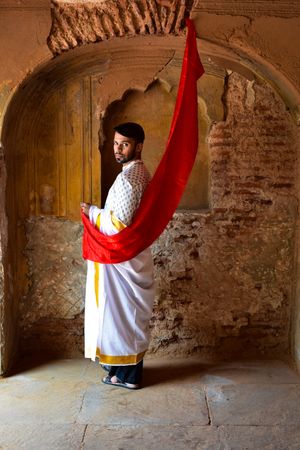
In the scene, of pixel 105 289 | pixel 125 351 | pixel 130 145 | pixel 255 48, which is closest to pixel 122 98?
pixel 130 145

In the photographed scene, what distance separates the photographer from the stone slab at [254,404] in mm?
3055

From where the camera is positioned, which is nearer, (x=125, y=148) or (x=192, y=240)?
(x=125, y=148)

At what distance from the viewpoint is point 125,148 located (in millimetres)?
3447

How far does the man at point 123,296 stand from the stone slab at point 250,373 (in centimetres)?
62

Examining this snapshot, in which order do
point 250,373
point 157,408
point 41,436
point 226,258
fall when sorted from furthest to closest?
point 226,258 < point 250,373 < point 157,408 < point 41,436

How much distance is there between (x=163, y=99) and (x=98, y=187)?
3.04ft

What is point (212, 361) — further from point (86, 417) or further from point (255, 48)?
point (255, 48)

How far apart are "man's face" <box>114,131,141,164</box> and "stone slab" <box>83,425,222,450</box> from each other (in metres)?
1.79

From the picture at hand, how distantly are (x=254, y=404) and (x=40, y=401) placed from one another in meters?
1.45

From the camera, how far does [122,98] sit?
398 centimetres


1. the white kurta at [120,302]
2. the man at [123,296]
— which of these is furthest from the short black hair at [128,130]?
the white kurta at [120,302]

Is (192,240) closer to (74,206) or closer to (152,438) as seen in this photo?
(74,206)

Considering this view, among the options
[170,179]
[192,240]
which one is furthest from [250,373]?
[170,179]

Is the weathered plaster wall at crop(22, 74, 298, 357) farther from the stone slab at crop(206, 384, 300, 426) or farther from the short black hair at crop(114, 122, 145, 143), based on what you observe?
the short black hair at crop(114, 122, 145, 143)
